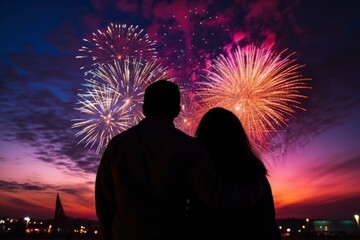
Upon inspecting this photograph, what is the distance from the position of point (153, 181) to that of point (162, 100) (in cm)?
80

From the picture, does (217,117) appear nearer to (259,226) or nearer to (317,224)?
(259,226)

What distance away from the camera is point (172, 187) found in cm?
273

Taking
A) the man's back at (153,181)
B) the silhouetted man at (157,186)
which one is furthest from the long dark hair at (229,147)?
the man's back at (153,181)

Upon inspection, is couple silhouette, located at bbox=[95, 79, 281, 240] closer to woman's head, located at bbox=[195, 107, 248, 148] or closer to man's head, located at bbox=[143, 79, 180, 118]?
man's head, located at bbox=[143, 79, 180, 118]

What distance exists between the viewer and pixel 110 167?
3029mm

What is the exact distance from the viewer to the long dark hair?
127 inches

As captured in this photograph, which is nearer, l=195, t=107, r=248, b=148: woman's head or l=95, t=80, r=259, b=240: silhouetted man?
l=95, t=80, r=259, b=240: silhouetted man

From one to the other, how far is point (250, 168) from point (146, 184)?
1.09 metres

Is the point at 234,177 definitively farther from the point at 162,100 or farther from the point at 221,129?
the point at 162,100

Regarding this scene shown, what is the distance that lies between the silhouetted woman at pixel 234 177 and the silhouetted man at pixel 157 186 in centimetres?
28

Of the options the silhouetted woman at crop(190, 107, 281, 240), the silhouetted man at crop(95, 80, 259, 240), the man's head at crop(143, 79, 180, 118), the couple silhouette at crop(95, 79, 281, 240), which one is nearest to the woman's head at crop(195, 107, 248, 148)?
the silhouetted woman at crop(190, 107, 281, 240)

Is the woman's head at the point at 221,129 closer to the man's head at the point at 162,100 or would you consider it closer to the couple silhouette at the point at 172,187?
the couple silhouette at the point at 172,187

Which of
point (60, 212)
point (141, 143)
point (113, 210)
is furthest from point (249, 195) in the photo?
point (60, 212)

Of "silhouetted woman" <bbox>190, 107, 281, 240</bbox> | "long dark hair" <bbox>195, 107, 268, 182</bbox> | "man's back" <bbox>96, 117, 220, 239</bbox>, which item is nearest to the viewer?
"man's back" <bbox>96, 117, 220, 239</bbox>
